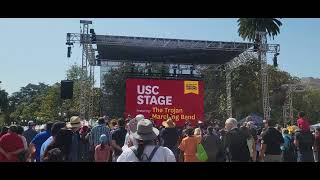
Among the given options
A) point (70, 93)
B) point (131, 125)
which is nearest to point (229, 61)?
point (70, 93)

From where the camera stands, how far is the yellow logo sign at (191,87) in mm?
23016

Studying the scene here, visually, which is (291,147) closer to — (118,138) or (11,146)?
(118,138)

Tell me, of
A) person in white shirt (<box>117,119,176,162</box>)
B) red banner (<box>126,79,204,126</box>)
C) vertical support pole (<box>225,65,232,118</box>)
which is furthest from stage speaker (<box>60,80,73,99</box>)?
person in white shirt (<box>117,119,176,162</box>)

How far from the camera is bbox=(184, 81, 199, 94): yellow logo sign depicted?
75.5ft

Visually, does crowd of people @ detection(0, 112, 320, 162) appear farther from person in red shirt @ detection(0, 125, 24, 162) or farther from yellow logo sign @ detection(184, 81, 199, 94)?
yellow logo sign @ detection(184, 81, 199, 94)

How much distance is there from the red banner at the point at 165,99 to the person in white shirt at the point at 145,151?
1766cm

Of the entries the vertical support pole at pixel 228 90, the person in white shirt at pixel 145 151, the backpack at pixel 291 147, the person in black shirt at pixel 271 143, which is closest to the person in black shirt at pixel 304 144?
the backpack at pixel 291 147

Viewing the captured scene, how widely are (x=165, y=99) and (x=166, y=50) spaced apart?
815cm

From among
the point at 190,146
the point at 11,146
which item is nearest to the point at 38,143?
the point at 11,146

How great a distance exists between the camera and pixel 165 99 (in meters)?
22.5

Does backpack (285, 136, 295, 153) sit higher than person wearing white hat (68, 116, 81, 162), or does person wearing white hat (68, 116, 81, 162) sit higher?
person wearing white hat (68, 116, 81, 162)

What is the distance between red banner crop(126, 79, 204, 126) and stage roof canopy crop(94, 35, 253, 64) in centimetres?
475
